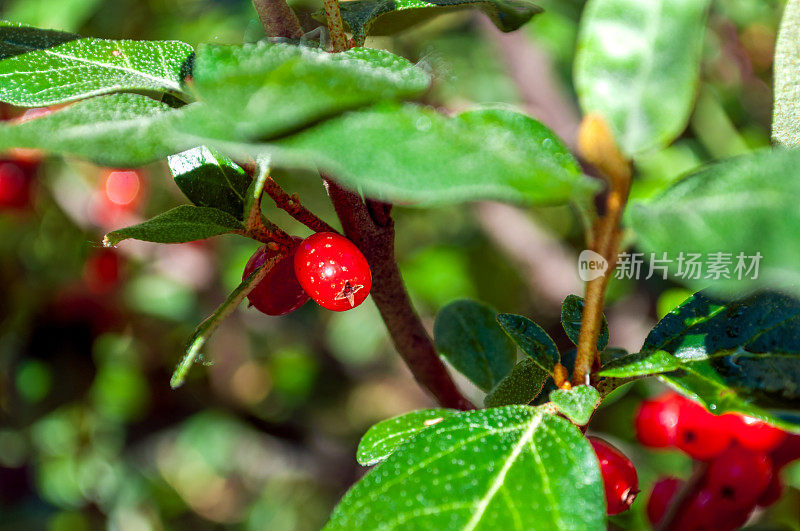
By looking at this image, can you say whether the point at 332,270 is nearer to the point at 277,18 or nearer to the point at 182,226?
the point at 182,226

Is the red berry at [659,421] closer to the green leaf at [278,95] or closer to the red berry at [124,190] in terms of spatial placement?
the green leaf at [278,95]

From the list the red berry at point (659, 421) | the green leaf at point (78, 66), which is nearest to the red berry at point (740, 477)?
the red berry at point (659, 421)

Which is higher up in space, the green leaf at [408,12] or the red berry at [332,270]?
the green leaf at [408,12]

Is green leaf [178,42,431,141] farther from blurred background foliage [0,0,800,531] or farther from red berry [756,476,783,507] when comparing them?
blurred background foliage [0,0,800,531]

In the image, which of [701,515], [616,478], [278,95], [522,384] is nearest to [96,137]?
[278,95]

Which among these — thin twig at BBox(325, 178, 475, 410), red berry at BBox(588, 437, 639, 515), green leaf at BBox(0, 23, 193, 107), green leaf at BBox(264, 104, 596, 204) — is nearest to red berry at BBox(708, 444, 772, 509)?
red berry at BBox(588, 437, 639, 515)

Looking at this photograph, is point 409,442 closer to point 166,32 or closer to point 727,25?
point 166,32

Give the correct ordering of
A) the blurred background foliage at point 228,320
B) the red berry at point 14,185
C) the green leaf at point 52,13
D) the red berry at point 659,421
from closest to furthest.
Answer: the red berry at point 659,421, the green leaf at point 52,13, the red berry at point 14,185, the blurred background foliage at point 228,320

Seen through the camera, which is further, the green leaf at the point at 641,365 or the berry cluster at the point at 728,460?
the berry cluster at the point at 728,460

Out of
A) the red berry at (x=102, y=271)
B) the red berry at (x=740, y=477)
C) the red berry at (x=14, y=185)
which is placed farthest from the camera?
the red berry at (x=102, y=271)
